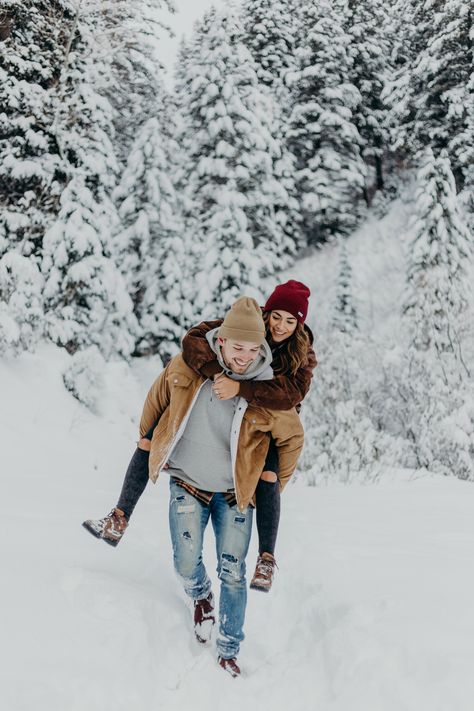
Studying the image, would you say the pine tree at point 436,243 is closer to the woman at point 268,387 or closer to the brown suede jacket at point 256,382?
the woman at point 268,387

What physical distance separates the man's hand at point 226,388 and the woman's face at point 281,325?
51cm

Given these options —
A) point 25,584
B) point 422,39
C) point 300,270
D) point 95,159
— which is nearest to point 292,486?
point 25,584

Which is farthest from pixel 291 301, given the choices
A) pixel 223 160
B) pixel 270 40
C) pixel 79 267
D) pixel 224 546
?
pixel 270 40

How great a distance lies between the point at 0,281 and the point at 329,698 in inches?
416

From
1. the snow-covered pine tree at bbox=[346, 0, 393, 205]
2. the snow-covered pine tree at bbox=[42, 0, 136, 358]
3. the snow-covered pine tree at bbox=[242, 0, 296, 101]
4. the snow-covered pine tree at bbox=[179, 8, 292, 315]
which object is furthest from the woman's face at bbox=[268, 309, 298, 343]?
the snow-covered pine tree at bbox=[242, 0, 296, 101]

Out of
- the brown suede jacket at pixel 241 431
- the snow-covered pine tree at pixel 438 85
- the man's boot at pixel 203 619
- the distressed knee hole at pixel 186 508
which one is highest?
the snow-covered pine tree at pixel 438 85

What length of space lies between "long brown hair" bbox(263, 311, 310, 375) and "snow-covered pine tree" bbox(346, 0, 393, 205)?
25797 mm

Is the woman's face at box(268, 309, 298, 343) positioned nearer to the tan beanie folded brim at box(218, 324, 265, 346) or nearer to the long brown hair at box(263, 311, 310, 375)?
the long brown hair at box(263, 311, 310, 375)

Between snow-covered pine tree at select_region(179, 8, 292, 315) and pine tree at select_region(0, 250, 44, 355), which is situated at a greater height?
snow-covered pine tree at select_region(179, 8, 292, 315)

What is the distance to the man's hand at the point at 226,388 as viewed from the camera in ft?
10.2

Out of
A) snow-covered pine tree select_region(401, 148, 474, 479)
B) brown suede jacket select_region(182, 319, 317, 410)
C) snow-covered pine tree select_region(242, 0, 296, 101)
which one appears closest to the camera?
brown suede jacket select_region(182, 319, 317, 410)

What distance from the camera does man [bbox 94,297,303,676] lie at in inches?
127

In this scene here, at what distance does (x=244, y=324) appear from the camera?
305cm

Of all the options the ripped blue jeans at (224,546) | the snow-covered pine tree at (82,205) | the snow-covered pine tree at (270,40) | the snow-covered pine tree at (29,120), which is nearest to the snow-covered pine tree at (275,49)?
the snow-covered pine tree at (270,40)
